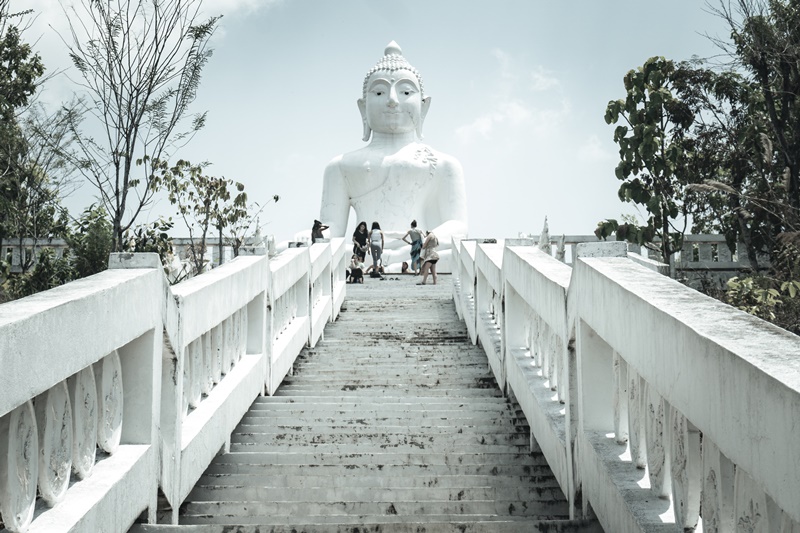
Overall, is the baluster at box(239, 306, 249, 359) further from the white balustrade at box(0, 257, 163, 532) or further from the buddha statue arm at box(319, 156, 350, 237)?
the buddha statue arm at box(319, 156, 350, 237)

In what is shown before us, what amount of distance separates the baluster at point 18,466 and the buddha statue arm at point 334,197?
1767 cm

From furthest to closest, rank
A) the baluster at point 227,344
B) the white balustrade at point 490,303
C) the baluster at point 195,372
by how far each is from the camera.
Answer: the white balustrade at point 490,303, the baluster at point 227,344, the baluster at point 195,372

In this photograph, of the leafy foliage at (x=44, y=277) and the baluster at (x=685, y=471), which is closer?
the baluster at (x=685, y=471)

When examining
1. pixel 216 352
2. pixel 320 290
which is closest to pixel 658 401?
pixel 216 352

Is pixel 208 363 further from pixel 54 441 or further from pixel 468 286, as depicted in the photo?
pixel 468 286

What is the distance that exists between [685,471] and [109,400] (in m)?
2.20

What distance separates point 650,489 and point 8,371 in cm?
221

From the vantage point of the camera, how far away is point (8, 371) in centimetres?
278

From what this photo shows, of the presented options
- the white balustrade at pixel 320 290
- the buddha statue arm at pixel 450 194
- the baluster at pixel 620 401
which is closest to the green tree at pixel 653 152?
the buddha statue arm at pixel 450 194

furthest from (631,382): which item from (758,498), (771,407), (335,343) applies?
(335,343)

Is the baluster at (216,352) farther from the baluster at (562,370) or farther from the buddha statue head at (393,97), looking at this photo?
the buddha statue head at (393,97)

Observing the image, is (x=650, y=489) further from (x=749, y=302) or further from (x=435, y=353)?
(x=749, y=302)

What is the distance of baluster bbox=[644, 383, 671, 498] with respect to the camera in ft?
11.2

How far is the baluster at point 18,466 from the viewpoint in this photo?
2.96 m
